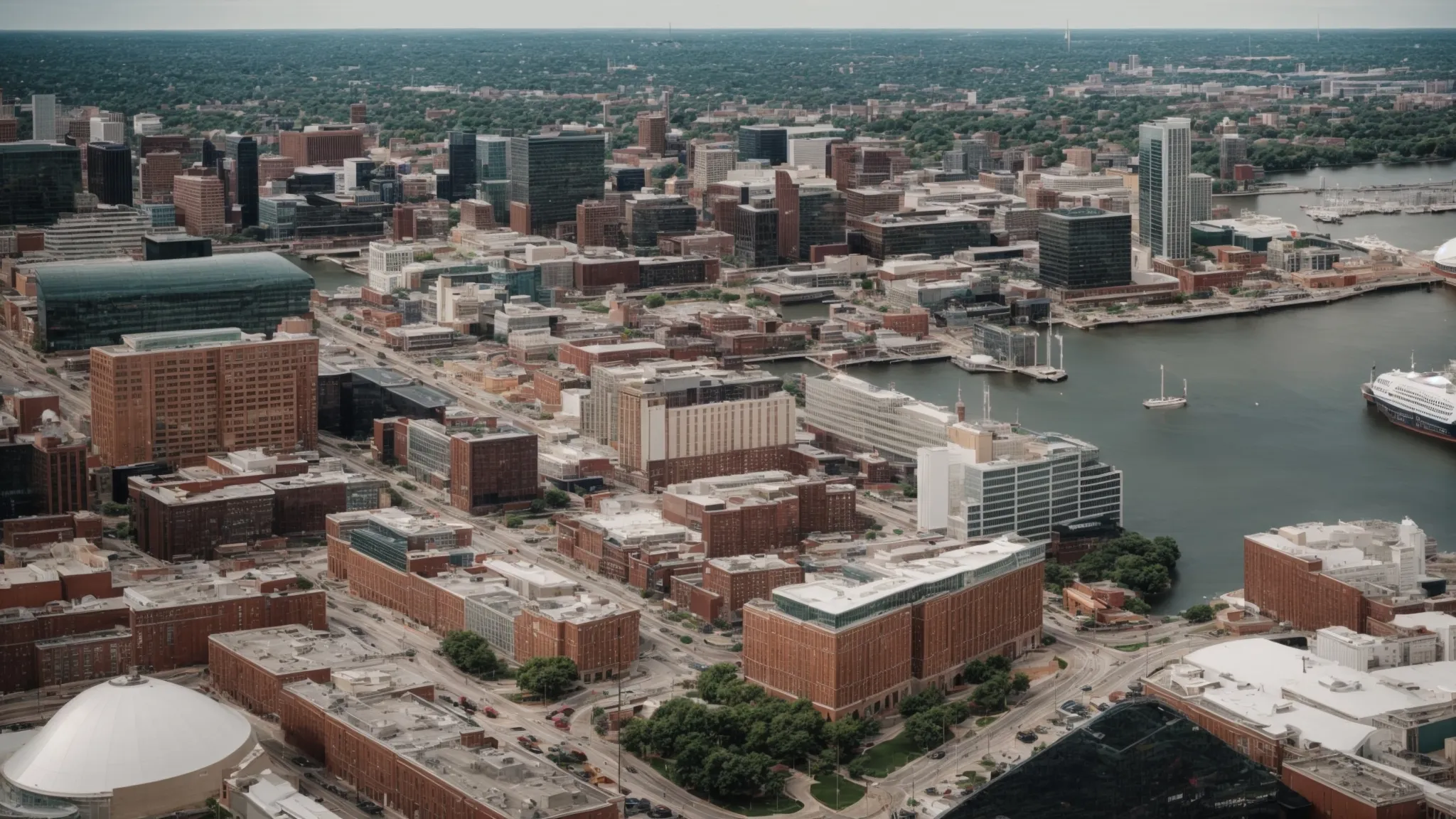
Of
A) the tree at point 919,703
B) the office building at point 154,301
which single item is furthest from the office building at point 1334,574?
the office building at point 154,301

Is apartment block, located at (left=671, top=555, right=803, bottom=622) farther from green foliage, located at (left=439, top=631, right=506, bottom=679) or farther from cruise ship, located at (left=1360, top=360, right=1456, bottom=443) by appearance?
cruise ship, located at (left=1360, top=360, right=1456, bottom=443)

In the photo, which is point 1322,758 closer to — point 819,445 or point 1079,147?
point 819,445

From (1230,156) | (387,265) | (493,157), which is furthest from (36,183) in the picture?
(1230,156)

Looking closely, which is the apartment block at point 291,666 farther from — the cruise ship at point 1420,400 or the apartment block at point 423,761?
the cruise ship at point 1420,400

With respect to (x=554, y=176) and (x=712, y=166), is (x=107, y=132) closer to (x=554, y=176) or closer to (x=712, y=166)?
(x=554, y=176)

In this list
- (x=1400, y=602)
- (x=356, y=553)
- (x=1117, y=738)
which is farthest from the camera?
(x=356, y=553)

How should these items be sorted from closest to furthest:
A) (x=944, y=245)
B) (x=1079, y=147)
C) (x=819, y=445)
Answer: (x=819, y=445) < (x=944, y=245) < (x=1079, y=147)

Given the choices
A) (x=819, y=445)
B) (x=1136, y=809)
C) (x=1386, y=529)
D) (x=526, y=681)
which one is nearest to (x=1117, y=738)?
(x=1136, y=809)
